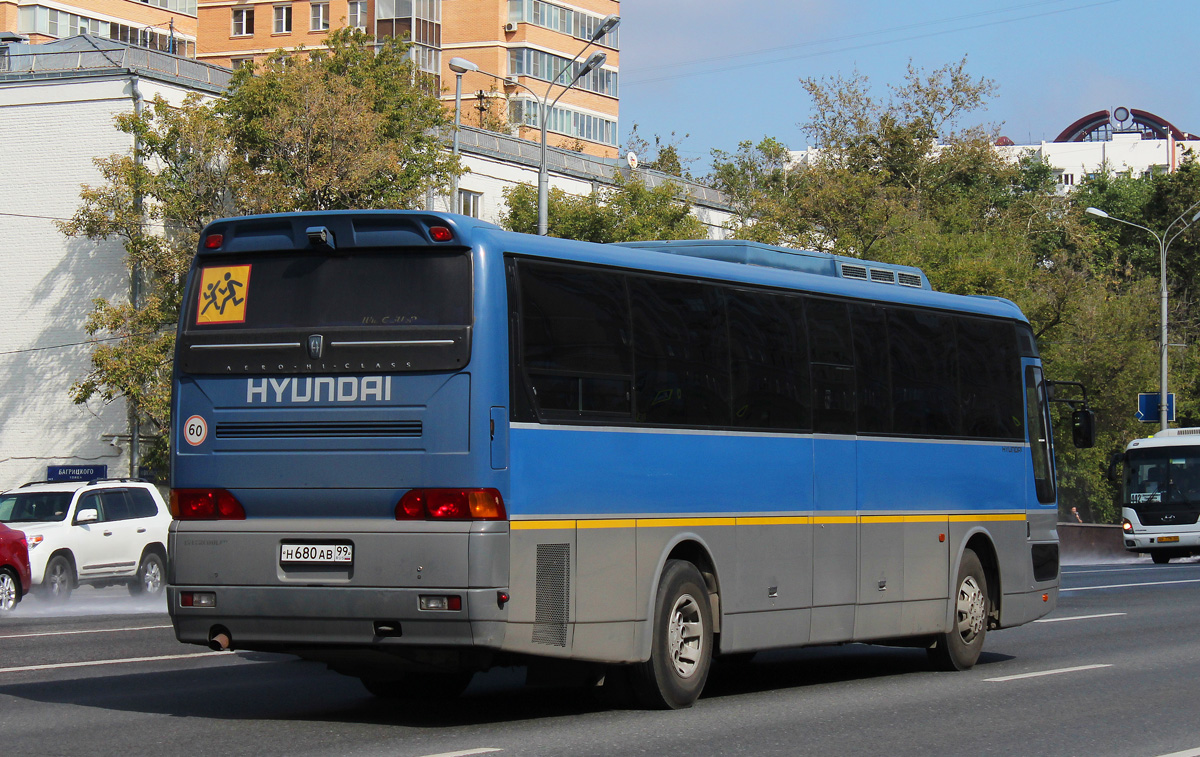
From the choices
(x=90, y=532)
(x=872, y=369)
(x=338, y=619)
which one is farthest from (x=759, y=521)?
(x=90, y=532)

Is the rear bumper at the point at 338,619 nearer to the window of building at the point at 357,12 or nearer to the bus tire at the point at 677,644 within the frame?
the bus tire at the point at 677,644

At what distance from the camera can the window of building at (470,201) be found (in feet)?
150

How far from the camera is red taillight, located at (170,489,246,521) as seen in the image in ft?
30.5

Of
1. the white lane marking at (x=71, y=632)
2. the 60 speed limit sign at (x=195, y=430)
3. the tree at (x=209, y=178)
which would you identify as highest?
the tree at (x=209, y=178)

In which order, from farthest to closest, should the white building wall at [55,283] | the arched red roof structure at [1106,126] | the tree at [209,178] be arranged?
the arched red roof structure at [1106,126] < the white building wall at [55,283] < the tree at [209,178]

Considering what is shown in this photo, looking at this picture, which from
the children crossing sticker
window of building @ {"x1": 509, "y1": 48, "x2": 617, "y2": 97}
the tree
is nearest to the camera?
the children crossing sticker

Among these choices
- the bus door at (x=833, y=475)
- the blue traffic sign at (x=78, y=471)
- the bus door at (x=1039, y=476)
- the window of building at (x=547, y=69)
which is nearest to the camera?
the bus door at (x=833, y=475)

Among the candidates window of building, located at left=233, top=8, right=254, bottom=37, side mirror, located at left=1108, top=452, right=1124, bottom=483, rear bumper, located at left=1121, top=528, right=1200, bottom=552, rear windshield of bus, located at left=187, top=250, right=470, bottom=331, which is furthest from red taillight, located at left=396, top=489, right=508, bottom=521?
window of building, located at left=233, top=8, right=254, bottom=37

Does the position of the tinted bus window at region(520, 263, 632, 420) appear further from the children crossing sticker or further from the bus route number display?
the children crossing sticker

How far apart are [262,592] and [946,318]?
7289 millimetres

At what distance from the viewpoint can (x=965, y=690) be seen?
11945 millimetres

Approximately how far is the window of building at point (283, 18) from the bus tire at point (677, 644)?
244 feet

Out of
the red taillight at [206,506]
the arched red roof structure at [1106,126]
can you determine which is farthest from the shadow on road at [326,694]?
the arched red roof structure at [1106,126]

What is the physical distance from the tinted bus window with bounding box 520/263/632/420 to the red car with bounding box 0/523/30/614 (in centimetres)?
1186
